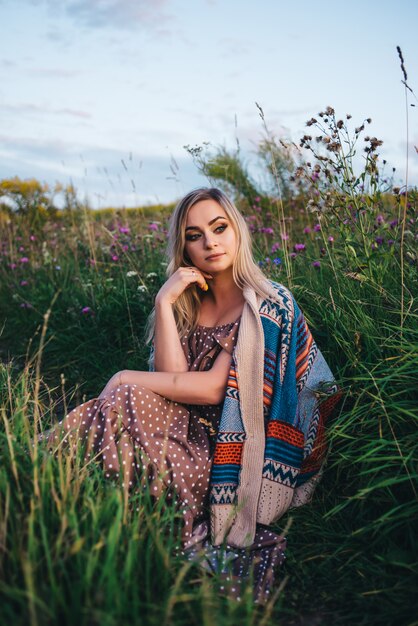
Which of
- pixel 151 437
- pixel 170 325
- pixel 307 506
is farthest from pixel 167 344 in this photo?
pixel 307 506

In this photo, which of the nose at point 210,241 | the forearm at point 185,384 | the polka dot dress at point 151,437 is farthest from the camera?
the nose at point 210,241

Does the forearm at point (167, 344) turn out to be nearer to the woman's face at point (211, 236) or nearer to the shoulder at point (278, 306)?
the woman's face at point (211, 236)

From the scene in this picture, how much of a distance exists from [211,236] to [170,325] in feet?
1.66

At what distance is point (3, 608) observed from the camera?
4.75 feet

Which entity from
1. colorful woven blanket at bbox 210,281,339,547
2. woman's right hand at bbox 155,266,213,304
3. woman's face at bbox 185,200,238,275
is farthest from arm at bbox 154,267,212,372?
colorful woven blanket at bbox 210,281,339,547

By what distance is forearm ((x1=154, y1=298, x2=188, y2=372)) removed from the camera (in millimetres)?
2896

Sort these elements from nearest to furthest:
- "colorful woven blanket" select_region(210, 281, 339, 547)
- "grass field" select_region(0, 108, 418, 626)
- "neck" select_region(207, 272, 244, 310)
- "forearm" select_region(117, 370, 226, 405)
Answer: "grass field" select_region(0, 108, 418, 626), "colorful woven blanket" select_region(210, 281, 339, 547), "forearm" select_region(117, 370, 226, 405), "neck" select_region(207, 272, 244, 310)

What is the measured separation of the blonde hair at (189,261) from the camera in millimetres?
2891

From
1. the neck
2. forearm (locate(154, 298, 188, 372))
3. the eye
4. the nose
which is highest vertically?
the eye

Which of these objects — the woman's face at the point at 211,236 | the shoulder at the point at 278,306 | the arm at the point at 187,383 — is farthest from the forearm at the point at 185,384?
the woman's face at the point at 211,236

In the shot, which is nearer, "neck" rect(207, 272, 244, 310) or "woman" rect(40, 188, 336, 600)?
"woman" rect(40, 188, 336, 600)

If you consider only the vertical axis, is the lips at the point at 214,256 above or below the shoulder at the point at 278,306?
above

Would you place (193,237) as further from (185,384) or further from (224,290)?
(185,384)

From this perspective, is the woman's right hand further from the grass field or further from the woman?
the grass field
